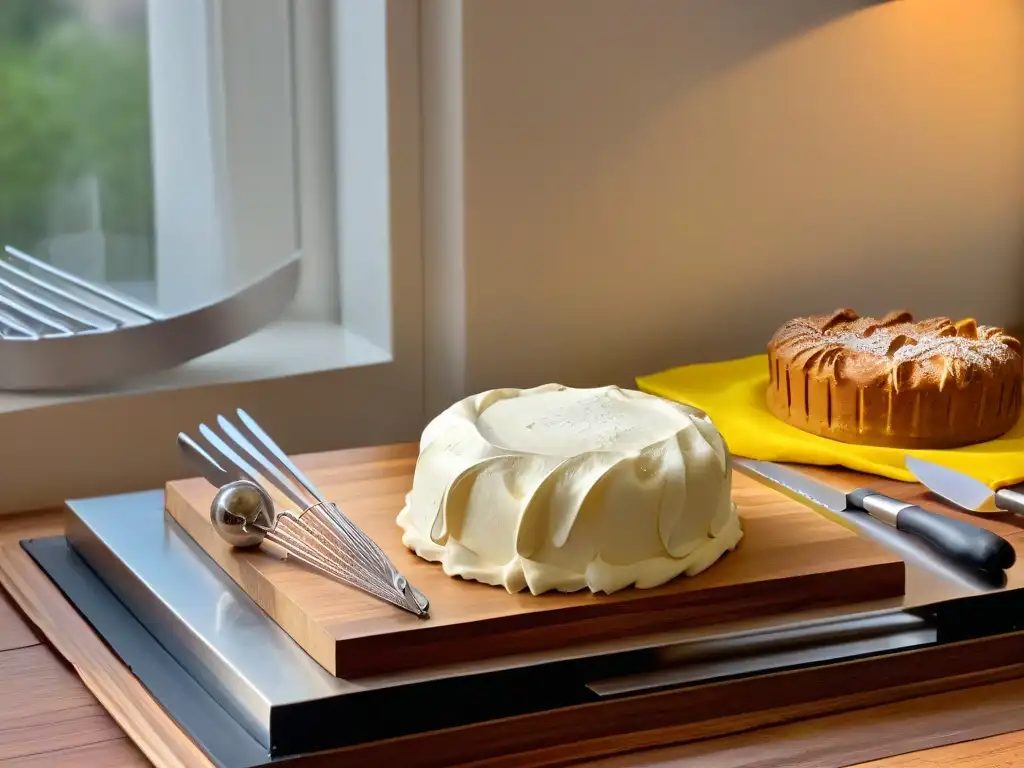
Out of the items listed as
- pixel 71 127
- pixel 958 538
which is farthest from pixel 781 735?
pixel 71 127

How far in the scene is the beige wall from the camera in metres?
1.14

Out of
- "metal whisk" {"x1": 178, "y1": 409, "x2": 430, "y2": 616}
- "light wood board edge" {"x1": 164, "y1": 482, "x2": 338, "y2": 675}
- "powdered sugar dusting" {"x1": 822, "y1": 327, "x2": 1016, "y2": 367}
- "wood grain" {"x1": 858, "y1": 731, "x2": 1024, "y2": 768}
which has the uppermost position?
"powdered sugar dusting" {"x1": 822, "y1": 327, "x2": 1016, "y2": 367}

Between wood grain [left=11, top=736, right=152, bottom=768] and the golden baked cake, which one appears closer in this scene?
wood grain [left=11, top=736, right=152, bottom=768]

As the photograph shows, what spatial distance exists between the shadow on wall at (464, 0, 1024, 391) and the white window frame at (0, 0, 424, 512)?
0.06m

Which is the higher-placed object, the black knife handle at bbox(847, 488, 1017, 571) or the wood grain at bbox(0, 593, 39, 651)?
the black knife handle at bbox(847, 488, 1017, 571)

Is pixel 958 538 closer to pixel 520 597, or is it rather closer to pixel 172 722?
pixel 520 597


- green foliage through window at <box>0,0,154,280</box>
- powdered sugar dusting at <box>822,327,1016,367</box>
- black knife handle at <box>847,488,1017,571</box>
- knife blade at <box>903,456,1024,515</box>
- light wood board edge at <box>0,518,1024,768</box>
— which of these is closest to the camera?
light wood board edge at <box>0,518,1024,768</box>

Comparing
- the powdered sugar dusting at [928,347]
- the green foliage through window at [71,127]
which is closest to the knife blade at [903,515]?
the powdered sugar dusting at [928,347]

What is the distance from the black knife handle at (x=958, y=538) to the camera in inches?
31.9

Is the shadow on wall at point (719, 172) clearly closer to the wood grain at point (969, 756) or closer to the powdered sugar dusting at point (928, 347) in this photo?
the powdered sugar dusting at point (928, 347)

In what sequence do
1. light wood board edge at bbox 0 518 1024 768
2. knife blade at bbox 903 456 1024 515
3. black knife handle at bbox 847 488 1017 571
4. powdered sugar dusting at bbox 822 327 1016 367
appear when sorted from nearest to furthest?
light wood board edge at bbox 0 518 1024 768, black knife handle at bbox 847 488 1017 571, knife blade at bbox 903 456 1024 515, powdered sugar dusting at bbox 822 327 1016 367

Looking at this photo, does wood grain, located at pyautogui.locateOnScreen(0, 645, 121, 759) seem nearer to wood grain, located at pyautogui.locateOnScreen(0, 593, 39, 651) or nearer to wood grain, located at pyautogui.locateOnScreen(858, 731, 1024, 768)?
wood grain, located at pyautogui.locateOnScreen(0, 593, 39, 651)

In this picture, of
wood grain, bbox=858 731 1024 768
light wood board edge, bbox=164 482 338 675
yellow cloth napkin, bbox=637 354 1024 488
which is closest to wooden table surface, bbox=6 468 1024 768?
wood grain, bbox=858 731 1024 768

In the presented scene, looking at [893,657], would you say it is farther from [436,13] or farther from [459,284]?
[436,13]
